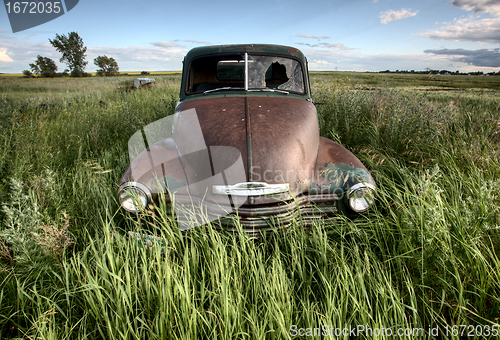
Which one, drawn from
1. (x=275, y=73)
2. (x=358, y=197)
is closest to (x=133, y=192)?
(x=358, y=197)

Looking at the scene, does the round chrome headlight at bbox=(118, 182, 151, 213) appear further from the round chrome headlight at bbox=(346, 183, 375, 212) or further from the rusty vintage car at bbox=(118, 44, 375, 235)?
the round chrome headlight at bbox=(346, 183, 375, 212)

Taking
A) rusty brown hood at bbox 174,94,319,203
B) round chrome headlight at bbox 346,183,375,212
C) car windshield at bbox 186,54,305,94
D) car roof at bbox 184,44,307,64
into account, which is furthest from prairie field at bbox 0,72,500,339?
car roof at bbox 184,44,307,64

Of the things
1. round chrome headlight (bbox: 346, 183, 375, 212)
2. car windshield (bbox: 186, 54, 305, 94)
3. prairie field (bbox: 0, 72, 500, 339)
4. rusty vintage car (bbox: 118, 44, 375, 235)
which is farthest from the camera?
car windshield (bbox: 186, 54, 305, 94)

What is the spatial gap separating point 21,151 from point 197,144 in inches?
110

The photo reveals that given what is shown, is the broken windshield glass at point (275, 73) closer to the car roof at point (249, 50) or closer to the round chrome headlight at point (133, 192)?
the car roof at point (249, 50)

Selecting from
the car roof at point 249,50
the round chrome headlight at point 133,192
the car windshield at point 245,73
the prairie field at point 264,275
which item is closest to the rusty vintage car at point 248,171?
the round chrome headlight at point 133,192

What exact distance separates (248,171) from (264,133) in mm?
412

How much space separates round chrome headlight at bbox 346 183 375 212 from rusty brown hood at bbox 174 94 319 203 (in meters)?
0.36

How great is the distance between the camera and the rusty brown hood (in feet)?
6.43

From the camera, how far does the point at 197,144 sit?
224 centimetres

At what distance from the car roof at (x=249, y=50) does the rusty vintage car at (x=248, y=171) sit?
75 centimetres

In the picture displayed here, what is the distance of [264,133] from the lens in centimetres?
210

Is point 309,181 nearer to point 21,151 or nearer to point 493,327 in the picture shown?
point 493,327

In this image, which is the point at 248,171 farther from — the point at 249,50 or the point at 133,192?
the point at 249,50
